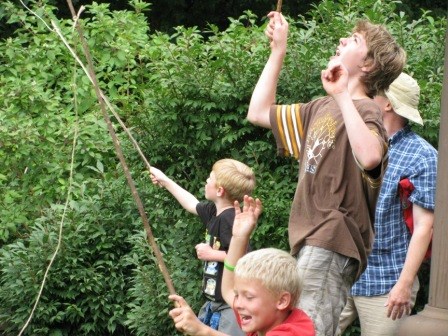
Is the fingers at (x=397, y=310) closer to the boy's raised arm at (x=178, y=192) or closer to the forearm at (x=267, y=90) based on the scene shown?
the forearm at (x=267, y=90)

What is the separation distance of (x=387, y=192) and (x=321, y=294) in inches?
35.4

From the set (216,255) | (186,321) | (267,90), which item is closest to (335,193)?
(267,90)

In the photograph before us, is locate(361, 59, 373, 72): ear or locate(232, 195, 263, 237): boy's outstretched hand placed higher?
locate(361, 59, 373, 72): ear

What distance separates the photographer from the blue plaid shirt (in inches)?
217

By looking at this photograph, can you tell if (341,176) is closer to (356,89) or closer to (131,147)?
(356,89)

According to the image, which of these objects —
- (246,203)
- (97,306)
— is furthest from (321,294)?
(97,306)

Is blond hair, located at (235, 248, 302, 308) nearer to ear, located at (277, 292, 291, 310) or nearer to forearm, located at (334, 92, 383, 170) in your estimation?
ear, located at (277, 292, 291, 310)

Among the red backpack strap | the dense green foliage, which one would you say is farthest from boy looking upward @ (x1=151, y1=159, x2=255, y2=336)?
the red backpack strap

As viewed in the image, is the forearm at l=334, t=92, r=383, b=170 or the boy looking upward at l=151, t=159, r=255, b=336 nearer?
the forearm at l=334, t=92, r=383, b=170

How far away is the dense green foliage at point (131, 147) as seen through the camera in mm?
6922

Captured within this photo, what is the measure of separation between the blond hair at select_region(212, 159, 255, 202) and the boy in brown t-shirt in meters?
0.85

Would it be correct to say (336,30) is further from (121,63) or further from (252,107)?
(121,63)

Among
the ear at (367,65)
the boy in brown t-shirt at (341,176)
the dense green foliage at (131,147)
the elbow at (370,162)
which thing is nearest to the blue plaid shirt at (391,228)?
the boy in brown t-shirt at (341,176)

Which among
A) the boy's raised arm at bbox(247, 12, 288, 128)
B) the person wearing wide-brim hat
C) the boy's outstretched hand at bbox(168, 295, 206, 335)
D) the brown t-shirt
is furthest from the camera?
the person wearing wide-brim hat
